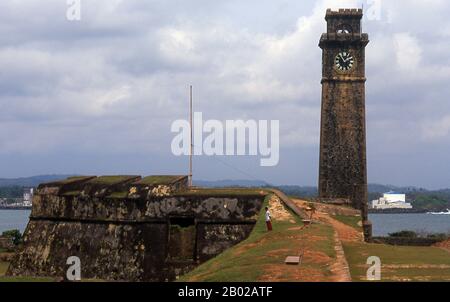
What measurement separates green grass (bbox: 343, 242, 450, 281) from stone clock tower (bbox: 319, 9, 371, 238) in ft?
51.0

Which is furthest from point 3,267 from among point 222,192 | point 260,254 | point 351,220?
point 260,254

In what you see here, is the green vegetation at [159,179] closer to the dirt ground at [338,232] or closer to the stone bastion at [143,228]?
the stone bastion at [143,228]

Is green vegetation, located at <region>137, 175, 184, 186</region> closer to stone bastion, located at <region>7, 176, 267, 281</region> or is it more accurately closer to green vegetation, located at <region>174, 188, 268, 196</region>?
stone bastion, located at <region>7, 176, 267, 281</region>

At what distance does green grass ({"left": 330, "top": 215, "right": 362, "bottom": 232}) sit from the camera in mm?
22406

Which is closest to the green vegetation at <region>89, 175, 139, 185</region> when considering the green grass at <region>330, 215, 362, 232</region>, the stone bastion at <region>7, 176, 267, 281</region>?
the stone bastion at <region>7, 176, 267, 281</region>

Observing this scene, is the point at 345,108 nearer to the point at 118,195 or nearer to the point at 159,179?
the point at 159,179

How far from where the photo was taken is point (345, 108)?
32.7 metres

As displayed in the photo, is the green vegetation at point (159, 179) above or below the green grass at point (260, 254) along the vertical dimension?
above

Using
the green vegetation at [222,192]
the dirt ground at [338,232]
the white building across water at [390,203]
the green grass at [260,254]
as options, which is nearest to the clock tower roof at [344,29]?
the dirt ground at [338,232]

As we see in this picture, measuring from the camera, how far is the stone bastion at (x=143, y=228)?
2091 centimetres

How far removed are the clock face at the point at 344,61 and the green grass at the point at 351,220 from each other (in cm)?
1055
